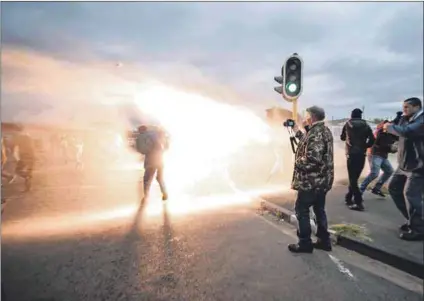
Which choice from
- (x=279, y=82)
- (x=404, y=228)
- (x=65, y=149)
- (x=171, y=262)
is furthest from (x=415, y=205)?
(x=65, y=149)

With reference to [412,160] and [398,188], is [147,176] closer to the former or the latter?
[398,188]

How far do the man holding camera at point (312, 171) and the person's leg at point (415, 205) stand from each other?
3.57 feet

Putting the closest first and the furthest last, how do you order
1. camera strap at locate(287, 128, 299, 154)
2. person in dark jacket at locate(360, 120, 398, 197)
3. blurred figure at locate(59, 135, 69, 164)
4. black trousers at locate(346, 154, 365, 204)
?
camera strap at locate(287, 128, 299, 154)
black trousers at locate(346, 154, 365, 204)
person in dark jacket at locate(360, 120, 398, 197)
blurred figure at locate(59, 135, 69, 164)

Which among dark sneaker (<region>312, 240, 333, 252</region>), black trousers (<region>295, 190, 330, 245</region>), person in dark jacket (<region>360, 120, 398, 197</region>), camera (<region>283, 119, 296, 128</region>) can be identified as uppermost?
camera (<region>283, 119, 296, 128</region>)

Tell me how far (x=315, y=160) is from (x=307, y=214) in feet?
2.26

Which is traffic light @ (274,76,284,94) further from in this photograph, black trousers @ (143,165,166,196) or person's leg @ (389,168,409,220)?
black trousers @ (143,165,166,196)

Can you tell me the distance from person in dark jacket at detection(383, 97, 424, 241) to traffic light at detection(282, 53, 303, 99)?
1.38m

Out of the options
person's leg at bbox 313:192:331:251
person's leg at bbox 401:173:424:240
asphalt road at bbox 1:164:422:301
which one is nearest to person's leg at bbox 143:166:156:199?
asphalt road at bbox 1:164:422:301

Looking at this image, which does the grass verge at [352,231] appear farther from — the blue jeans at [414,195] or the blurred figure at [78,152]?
the blurred figure at [78,152]

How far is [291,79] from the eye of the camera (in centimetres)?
267

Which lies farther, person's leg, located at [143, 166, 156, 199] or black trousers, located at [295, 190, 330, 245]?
person's leg, located at [143, 166, 156, 199]

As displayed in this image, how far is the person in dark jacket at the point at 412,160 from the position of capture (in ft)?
11.2

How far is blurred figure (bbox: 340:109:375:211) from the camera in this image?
4582 millimetres

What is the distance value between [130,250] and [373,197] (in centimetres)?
462
